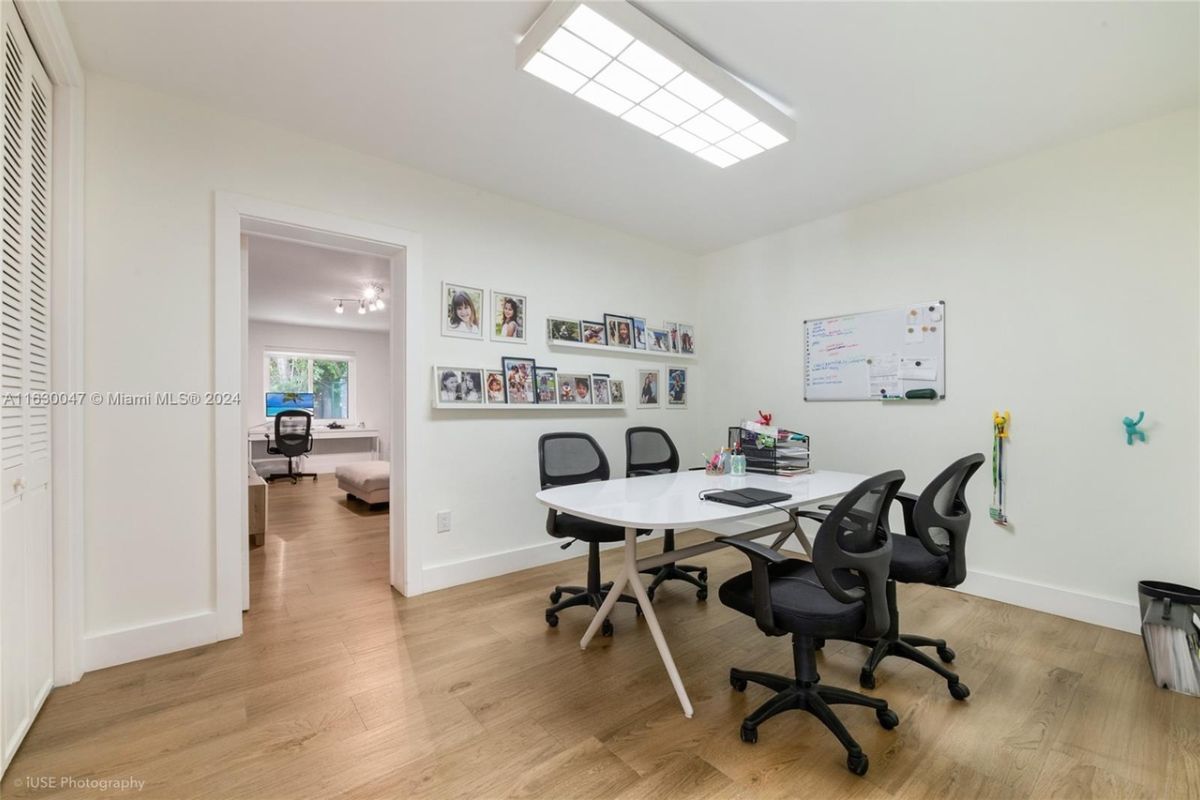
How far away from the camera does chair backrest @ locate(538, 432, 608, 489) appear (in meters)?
2.82

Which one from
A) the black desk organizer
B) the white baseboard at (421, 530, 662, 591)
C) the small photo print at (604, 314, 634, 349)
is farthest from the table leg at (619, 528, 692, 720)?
the small photo print at (604, 314, 634, 349)

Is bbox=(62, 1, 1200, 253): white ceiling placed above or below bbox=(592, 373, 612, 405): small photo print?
above

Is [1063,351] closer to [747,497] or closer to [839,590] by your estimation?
[747,497]

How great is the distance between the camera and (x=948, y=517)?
6.48 feet

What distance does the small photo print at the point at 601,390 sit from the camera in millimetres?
3880

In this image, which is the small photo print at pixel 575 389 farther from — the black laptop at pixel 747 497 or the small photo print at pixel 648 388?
the black laptop at pixel 747 497

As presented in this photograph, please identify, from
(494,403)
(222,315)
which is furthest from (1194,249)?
(222,315)

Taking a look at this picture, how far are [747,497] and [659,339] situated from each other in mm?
2472

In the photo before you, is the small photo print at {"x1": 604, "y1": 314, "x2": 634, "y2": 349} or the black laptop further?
Result: the small photo print at {"x1": 604, "y1": 314, "x2": 634, "y2": 349}

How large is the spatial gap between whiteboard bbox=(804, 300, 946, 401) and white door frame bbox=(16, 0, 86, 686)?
4200 millimetres

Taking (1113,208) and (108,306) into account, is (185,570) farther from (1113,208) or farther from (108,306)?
(1113,208)

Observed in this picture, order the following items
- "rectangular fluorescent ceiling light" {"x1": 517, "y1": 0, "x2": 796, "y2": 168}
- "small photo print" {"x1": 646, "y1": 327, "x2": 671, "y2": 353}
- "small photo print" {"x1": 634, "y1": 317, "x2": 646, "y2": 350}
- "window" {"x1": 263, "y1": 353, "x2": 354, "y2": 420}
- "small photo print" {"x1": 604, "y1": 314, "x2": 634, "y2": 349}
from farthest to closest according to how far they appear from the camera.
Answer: "window" {"x1": 263, "y1": 353, "x2": 354, "y2": 420}
"small photo print" {"x1": 646, "y1": 327, "x2": 671, "y2": 353}
"small photo print" {"x1": 634, "y1": 317, "x2": 646, "y2": 350}
"small photo print" {"x1": 604, "y1": 314, "x2": 634, "y2": 349}
"rectangular fluorescent ceiling light" {"x1": 517, "y1": 0, "x2": 796, "y2": 168}

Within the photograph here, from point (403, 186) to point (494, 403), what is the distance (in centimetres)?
144

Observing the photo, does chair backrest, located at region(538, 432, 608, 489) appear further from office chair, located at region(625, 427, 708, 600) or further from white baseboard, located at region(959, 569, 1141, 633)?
white baseboard, located at region(959, 569, 1141, 633)
